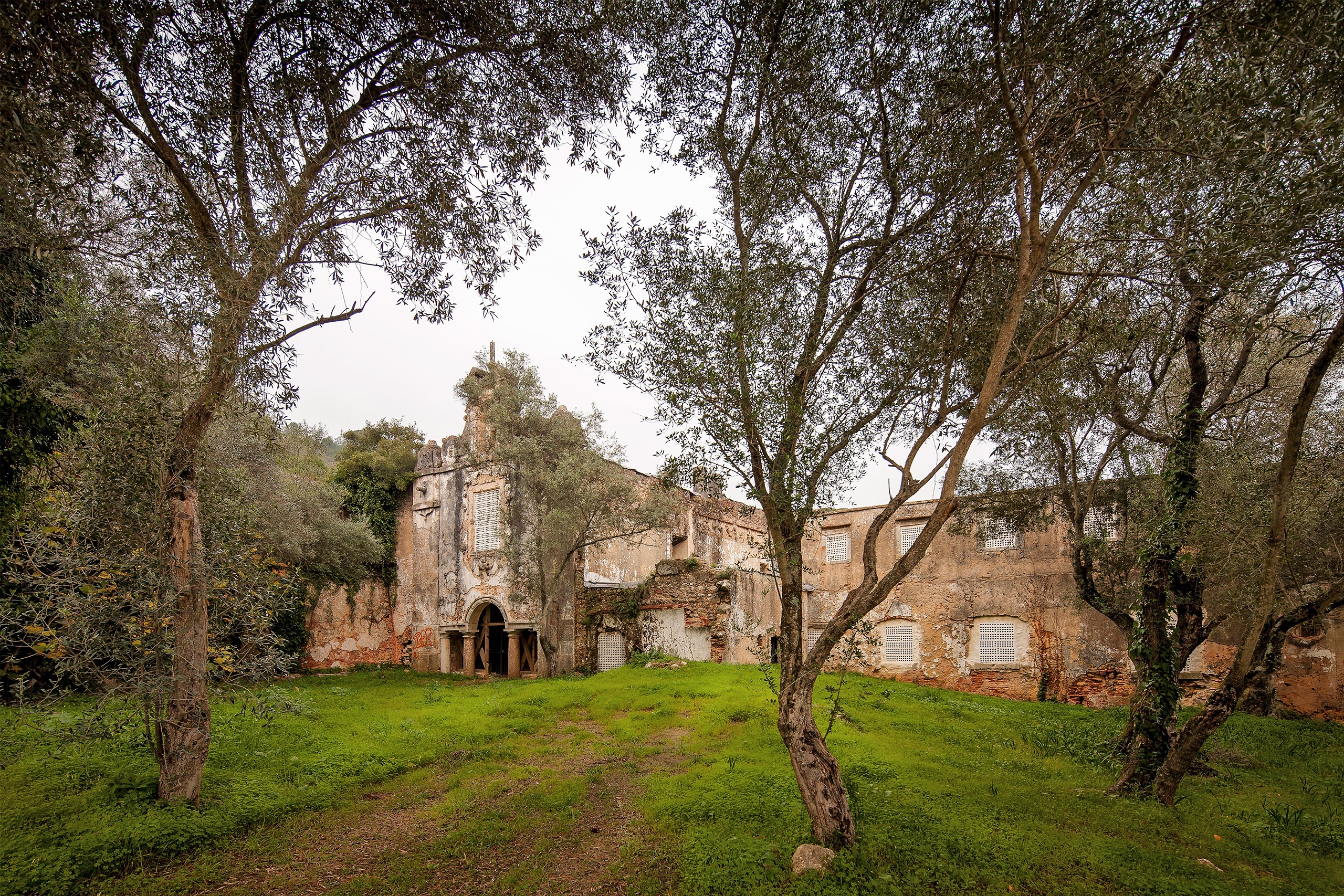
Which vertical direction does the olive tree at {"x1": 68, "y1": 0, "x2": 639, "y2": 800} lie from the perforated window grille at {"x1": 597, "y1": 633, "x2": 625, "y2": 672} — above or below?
above

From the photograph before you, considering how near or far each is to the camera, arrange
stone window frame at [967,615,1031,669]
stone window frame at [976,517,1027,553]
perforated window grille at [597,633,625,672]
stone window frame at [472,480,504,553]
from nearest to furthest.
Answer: stone window frame at [976,517,1027,553], stone window frame at [967,615,1031,669], perforated window grille at [597,633,625,672], stone window frame at [472,480,504,553]

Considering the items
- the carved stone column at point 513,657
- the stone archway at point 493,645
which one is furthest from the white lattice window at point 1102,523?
the carved stone column at point 513,657

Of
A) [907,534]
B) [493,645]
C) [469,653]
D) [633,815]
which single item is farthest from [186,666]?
[907,534]

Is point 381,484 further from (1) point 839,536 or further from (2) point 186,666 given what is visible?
(2) point 186,666

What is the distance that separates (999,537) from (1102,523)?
3145 millimetres

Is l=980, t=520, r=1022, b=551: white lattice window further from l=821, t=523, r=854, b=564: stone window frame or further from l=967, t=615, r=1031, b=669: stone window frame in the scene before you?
l=821, t=523, r=854, b=564: stone window frame

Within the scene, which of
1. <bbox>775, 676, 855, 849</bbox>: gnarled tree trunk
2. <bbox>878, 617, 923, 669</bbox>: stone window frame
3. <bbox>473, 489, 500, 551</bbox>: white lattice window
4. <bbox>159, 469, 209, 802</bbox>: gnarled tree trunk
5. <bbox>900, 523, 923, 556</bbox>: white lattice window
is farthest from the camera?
<bbox>473, 489, 500, 551</bbox>: white lattice window

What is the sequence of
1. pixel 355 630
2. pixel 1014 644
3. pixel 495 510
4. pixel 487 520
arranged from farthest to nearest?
pixel 355 630
pixel 487 520
pixel 495 510
pixel 1014 644

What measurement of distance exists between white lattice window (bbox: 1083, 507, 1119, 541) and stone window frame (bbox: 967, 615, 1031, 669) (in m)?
3.62

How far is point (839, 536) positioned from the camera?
79.5 ft

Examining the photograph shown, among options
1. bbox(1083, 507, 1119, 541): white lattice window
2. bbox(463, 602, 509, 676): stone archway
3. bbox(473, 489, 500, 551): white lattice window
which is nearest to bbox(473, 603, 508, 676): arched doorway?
bbox(463, 602, 509, 676): stone archway

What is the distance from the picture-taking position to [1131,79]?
6.43 metres

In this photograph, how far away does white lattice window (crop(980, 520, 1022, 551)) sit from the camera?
62.5 feet

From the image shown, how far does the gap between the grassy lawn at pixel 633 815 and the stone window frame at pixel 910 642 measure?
931 centimetres
